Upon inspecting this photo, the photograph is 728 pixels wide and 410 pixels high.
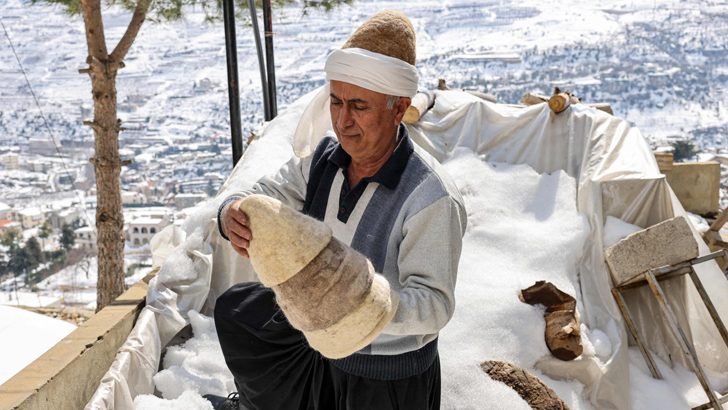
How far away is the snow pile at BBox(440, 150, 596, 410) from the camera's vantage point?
2.51 meters

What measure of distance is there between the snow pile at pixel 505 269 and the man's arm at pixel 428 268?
1340 millimetres

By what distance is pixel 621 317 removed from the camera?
10.5 ft

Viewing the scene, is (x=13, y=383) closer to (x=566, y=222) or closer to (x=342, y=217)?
(x=342, y=217)

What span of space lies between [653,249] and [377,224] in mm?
2465

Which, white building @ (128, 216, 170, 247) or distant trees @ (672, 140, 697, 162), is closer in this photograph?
distant trees @ (672, 140, 697, 162)

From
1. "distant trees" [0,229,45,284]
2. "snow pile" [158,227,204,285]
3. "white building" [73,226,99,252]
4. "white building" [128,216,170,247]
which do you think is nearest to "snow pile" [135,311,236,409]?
"snow pile" [158,227,204,285]

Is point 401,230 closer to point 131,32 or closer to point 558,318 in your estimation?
point 558,318

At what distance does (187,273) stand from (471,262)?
1.74 metres

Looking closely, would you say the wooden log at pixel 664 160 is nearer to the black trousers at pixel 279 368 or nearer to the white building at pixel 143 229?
the black trousers at pixel 279 368

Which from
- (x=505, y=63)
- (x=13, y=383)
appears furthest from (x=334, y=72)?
(x=505, y=63)

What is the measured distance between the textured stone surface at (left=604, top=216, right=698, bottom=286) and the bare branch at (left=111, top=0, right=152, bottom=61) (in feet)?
18.6

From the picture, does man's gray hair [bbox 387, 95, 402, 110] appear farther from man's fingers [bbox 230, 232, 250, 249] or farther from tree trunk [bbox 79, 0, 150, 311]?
tree trunk [bbox 79, 0, 150, 311]

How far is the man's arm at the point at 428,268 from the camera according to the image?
1079mm

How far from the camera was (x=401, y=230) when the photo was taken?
1.26m
